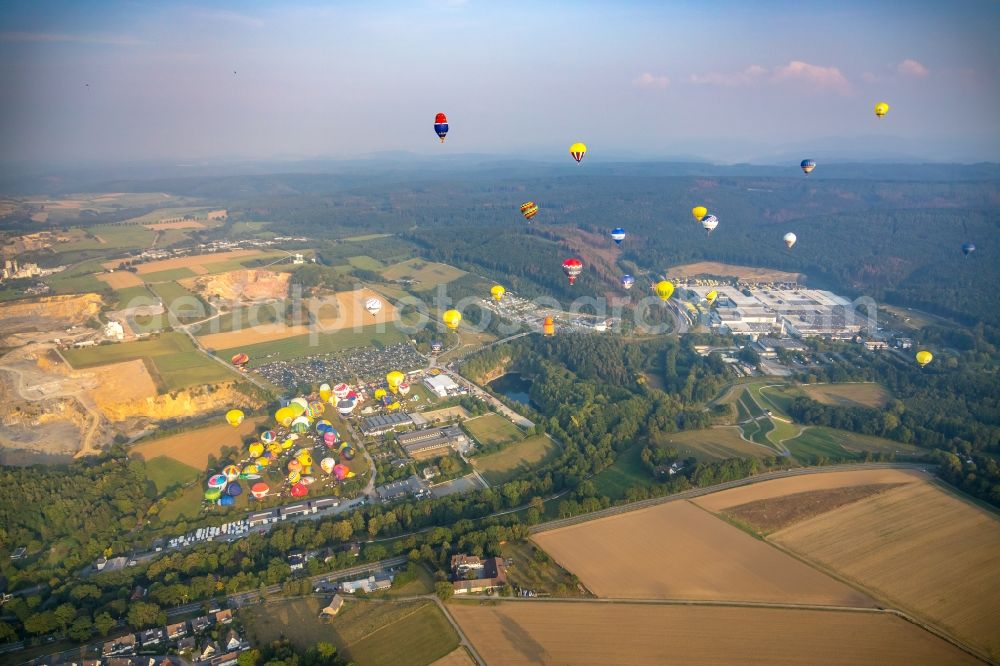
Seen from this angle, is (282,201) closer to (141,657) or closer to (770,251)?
(770,251)

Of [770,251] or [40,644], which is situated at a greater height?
[770,251]

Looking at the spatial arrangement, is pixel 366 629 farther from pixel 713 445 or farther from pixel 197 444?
pixel 713 445

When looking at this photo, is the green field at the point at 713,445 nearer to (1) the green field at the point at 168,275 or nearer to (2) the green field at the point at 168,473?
(2) the green field at the point at 168,473

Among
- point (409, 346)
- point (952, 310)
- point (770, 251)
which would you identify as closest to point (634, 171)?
point (770, 251)

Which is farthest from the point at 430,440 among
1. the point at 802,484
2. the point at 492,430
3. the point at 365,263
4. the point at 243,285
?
the point at 365,263

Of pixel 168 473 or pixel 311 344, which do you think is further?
Answer: pixel 311 344
